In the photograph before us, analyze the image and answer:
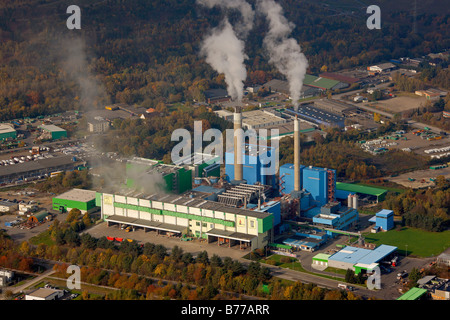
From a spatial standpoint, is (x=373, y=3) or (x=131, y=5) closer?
(x=131, y=5)

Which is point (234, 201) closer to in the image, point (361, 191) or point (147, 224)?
point (147, 224)

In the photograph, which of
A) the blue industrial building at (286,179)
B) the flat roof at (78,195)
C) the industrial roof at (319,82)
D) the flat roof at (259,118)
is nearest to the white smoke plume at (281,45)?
the industrial roof at (319,82)

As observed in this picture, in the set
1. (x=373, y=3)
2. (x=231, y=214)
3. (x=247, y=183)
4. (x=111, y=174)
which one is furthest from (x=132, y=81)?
(x=373, y=3)

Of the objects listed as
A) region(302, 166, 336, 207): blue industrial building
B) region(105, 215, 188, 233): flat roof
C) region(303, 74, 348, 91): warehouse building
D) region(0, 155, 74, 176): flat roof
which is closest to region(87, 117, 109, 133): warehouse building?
region(0, 155, 74, 176): flat roof

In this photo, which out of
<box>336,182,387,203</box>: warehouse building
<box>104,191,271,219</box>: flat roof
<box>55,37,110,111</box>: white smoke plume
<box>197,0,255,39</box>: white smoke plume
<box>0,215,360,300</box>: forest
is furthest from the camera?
<box>197,0,255,39</box>: white smoke plume

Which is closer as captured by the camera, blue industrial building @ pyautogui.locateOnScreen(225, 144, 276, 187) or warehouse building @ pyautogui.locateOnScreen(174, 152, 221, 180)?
blue industrial building @ pyautogui.locateOnScreen(225, 144, 276, 187)

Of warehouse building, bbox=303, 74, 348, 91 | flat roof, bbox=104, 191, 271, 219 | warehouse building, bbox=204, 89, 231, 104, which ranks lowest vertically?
flat roof, bbox=104, 191, 271, 219

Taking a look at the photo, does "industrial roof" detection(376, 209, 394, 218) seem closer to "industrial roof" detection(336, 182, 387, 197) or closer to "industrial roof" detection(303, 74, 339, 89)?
"industrial roof" detection(336, 182, 387, 197)

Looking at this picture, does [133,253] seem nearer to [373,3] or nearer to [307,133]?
[307,133]
